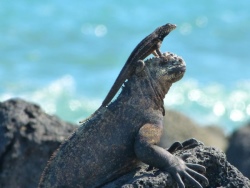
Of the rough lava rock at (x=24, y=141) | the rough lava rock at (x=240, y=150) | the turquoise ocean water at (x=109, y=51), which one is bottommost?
the rough lava rock at (x=24, y=141)

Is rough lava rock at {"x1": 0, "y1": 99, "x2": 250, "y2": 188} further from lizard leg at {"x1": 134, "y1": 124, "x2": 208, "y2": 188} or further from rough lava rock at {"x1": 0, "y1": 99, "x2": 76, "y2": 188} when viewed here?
lizard leg at {"x1": 134, "y1": 124, "x2": 208, "y2": 188}

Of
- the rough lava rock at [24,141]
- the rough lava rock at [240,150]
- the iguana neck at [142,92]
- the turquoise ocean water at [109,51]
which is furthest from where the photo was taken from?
the turquoise ocean water at [109,51]

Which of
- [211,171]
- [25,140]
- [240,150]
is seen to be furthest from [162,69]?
[240,150]

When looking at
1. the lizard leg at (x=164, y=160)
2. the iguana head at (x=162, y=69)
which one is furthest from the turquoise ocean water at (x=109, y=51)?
the lizard leg at (x=164, y=160)

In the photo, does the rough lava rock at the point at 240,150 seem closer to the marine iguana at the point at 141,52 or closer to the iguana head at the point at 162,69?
the iguana head at the point at 162,69

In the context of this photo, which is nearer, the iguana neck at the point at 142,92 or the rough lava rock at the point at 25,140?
the iguana neck at the point at 142,92

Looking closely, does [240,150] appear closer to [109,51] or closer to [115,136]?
[115,136]

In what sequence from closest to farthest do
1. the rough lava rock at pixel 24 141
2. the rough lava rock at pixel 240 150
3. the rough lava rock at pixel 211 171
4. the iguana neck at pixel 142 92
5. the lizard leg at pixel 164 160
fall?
the lizard leg at pixel 164 160 → the rough lava rock at pixel 211 171 → the iguana neck at pixel 142 92 → the rough lava rock at pixel 24 141 → the rough lava rock at pixel 240 150

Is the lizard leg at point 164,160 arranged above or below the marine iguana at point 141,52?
below
